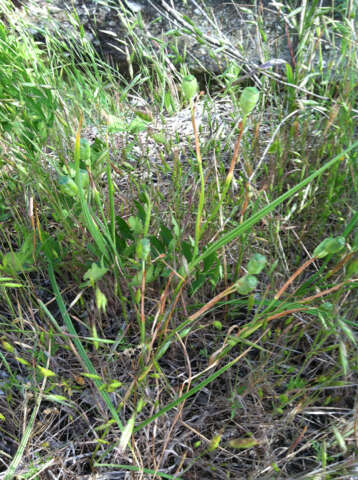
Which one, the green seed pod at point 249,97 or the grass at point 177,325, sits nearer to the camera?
the green seed pod at point 249,97

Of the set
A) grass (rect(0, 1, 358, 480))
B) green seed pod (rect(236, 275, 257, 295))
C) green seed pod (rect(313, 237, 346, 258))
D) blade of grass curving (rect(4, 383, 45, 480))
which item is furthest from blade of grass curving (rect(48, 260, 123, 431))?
green seed pod (rect(313, 237, 346, 258))

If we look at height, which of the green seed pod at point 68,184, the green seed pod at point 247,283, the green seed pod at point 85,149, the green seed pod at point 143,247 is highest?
the green seed pod at point 85,149

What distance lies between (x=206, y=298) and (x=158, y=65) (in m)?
0.79

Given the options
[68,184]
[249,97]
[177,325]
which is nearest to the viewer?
[249,97]

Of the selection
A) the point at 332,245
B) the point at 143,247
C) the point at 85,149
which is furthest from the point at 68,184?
the point at 332,245

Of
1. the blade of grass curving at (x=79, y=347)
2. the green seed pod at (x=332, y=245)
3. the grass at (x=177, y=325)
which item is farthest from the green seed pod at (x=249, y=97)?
the blade of grass curving at (x=79, y=347)

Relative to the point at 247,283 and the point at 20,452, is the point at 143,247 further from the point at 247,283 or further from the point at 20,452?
the point at 20,452

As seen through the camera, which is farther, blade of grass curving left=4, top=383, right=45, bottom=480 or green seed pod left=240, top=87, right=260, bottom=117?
blade of grass curving left=4, top=383, right=45, bottom=480

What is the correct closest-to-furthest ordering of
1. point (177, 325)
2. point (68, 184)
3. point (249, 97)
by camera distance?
point (249, 97) → point (68, 184) → point (177, 325)

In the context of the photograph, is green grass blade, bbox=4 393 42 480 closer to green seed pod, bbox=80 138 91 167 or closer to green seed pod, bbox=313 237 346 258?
green seed pod, bbox=80 138 91 167

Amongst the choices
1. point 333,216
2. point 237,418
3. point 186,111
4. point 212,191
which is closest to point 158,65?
point 186,111

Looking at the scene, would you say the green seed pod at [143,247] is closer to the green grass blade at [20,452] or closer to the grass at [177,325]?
the grass at [177,325]

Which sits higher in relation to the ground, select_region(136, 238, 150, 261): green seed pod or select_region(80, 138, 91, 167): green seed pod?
select_region(80, 138, 91, 167): green seed pod

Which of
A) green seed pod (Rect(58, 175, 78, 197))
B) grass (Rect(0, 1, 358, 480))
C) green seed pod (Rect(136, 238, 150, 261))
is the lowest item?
grass (Rect(0, 1, 358, 480))
